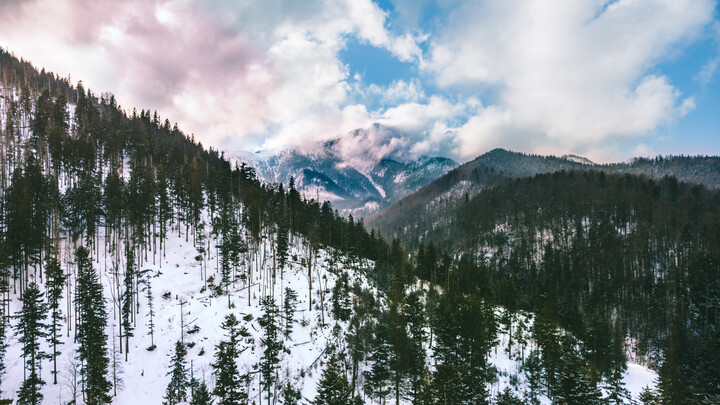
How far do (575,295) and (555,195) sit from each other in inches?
3246

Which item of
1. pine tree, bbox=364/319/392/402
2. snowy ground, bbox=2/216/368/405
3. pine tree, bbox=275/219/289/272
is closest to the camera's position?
pine tree, bbox=364/319/392/402

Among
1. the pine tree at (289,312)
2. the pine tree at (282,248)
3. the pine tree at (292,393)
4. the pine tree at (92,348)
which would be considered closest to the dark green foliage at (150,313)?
the pine tree at (92,348)

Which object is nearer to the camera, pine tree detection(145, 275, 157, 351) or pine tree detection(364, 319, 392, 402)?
pine tree detection(364, 319, 392, 402)

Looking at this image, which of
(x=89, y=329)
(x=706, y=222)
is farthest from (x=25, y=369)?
(x=706, y=222)

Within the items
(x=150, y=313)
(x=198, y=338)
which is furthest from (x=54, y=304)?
(x=198, y=338)

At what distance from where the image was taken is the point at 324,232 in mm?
90812

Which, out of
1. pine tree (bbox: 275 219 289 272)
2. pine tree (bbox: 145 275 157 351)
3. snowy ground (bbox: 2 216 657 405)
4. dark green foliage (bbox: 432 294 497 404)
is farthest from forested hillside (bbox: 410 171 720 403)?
pine tree (bbox: 145 275 157 351)

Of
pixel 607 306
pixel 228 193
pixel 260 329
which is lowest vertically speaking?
pixel 607 306

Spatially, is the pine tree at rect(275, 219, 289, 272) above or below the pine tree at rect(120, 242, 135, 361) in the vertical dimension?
above

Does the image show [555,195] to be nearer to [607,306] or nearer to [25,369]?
[607,306]

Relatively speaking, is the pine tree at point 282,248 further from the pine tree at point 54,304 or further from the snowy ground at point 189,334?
the pine tree at point 54,304

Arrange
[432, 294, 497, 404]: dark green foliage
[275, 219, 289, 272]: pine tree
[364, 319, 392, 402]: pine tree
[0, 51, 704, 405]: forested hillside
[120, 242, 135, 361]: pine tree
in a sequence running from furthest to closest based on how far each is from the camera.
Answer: [275, 219, 289, 272]: pine tree
[120, 242, 135, 361]: pine tree
[432, 294, 497, 404]: dark green foliage
[364, 319, 392, 402]: pine tree
[0, 51, 704, 405]: forested hillside

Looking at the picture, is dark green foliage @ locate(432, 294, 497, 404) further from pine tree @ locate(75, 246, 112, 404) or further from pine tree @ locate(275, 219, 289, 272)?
pine tree @ locate(75, 246, 112, 404)

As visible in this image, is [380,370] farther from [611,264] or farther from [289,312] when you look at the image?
[611,264]
